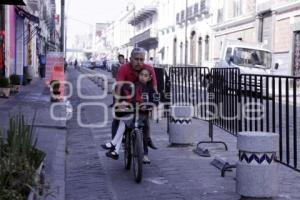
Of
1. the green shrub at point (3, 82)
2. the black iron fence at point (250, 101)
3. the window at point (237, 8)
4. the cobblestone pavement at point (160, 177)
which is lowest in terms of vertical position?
the cobblestone pavement at point (160, 177)

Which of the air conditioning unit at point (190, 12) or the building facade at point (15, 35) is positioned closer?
the building facade at point (15, 35)

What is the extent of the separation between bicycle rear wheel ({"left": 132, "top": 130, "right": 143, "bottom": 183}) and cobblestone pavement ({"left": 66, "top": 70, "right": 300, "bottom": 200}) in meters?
0.12

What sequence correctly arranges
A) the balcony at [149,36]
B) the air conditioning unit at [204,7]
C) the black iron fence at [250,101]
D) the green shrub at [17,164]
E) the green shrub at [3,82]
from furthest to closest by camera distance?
the balcony at [149,36] < the air conditioning unit at [204,7] < the green shrub at [3,82] < the black iron fence at [250,101] < the green shrub at [17,164]

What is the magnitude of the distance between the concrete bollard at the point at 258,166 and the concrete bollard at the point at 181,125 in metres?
3.83

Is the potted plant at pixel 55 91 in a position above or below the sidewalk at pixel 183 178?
above

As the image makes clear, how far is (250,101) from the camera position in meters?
8.94

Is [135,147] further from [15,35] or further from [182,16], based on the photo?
[182,16]

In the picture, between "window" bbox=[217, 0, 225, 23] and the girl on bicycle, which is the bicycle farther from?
"window" bbox=[217, 0, 225, 23]

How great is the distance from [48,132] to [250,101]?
16.1 feet

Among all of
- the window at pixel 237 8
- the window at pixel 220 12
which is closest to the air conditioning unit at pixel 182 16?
the window at pixel 220 12

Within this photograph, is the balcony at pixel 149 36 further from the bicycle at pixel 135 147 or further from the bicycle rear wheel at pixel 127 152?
the bicycle at pixel 135 147

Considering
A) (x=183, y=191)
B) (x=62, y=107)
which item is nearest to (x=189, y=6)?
(x=62, y=107)

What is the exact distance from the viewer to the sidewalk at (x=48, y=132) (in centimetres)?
765

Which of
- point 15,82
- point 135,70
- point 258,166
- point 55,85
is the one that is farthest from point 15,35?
point 258,166
